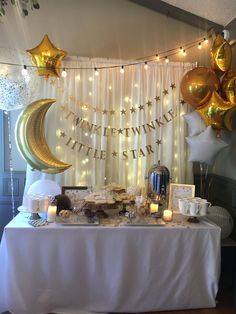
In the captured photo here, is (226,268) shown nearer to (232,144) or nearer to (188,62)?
(232,144)

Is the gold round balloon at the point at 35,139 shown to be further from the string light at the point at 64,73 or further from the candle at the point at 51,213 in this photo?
the candle at the point at 51,213

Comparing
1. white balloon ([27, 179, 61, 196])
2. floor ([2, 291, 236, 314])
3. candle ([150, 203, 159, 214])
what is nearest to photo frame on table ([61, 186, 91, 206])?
white balloon ([27, 179, 61, 196])

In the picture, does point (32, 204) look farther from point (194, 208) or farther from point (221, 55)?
point (221, 55)

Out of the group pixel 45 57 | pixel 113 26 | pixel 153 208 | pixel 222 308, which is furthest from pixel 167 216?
pixel 113 26

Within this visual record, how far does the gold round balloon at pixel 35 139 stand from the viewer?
249cm

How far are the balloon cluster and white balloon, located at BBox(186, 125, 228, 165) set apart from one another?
5.1 inches

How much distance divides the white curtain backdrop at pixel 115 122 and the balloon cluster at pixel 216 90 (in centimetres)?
41

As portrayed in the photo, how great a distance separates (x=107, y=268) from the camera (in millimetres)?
2080

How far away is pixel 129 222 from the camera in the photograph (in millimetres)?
2168

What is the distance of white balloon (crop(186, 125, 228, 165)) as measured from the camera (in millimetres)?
2432

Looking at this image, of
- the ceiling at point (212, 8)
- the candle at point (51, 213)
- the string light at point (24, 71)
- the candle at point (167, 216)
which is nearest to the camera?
the candle at point (51, 213)

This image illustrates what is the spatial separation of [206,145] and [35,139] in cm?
150

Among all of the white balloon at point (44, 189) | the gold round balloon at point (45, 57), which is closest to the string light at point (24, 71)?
the gold round balloon at point (45, 57)

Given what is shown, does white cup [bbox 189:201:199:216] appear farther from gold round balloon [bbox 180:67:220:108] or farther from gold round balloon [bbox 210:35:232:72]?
gold round balloon [bbox 210:35:232:72]
